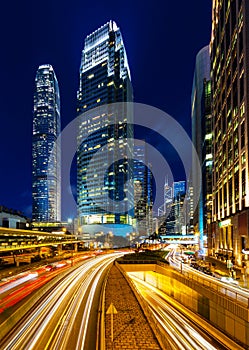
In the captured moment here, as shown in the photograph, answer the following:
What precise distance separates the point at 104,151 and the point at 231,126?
4904 inches

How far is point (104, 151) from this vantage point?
181 metres

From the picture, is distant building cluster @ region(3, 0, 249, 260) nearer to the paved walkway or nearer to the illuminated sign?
the illuminated sign

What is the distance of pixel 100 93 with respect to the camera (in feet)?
626

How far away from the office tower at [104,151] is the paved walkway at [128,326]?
144 metres

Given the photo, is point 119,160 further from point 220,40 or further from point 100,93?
point 220,40

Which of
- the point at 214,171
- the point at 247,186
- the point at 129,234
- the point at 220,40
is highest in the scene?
the point at 220,40

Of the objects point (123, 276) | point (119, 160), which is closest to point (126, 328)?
point (123, 276)

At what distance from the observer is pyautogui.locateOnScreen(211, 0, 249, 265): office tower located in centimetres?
5100

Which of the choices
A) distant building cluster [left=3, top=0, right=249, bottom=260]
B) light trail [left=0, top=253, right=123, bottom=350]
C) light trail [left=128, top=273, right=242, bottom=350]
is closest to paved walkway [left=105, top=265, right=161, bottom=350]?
light trail [left=0, top=253, right=123, bottom=350]

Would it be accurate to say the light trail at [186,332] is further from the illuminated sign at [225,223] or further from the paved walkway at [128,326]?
the illuminated sign at [225,223]

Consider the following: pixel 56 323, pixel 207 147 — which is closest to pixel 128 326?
pixel 56 323

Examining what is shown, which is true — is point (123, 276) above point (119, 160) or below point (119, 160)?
below

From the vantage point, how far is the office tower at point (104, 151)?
575 ft

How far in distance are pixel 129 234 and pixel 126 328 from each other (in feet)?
554
